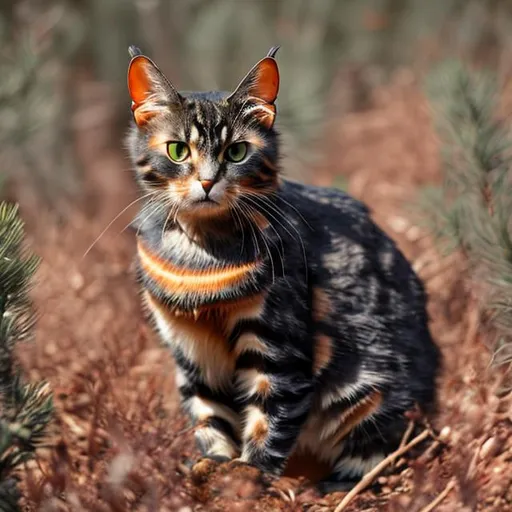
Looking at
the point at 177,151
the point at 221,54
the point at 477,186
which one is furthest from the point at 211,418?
the point at 221,54

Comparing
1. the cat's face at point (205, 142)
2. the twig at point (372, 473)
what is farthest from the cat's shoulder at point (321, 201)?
the twig at point (372, 473)

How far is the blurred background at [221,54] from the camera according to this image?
6262mm

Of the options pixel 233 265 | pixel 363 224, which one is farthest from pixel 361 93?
pixel 233 265

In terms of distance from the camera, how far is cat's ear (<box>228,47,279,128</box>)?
252 cm

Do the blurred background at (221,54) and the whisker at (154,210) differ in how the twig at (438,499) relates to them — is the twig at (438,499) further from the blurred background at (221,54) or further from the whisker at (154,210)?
the blurred background at (221,54)

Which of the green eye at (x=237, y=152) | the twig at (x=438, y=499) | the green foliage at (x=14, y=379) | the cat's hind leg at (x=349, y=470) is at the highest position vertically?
the green eye at (x=237, y=152)

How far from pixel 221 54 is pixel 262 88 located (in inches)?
180

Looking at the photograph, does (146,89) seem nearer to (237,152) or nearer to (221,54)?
(237,152)

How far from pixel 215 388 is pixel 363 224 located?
0.78 m

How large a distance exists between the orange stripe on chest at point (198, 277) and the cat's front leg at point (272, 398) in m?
0.20

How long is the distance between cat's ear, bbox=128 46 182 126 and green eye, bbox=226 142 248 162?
22 centimetres

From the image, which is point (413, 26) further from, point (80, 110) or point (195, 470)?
point (195, 470)

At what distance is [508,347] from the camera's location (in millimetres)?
2797

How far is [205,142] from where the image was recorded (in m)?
2.50
